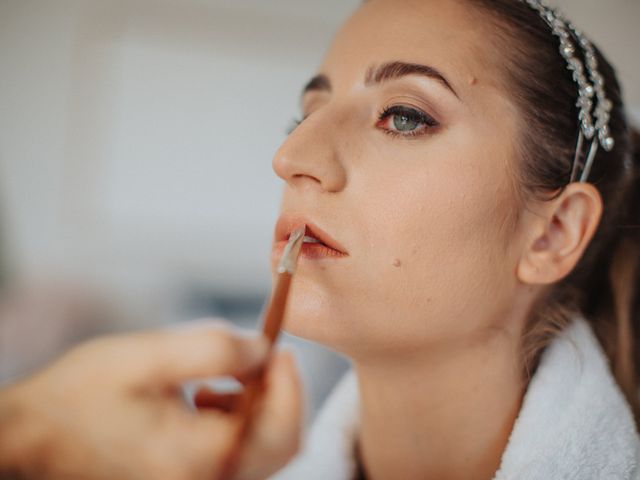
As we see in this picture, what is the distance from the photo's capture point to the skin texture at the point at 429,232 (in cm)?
63

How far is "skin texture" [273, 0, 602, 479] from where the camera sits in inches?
24.7

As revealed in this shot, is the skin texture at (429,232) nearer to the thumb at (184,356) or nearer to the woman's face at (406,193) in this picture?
the woman's face at (406,193)

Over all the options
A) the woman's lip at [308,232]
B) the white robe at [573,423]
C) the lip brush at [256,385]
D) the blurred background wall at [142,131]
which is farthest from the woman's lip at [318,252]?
the blurred background wall at [142,131]

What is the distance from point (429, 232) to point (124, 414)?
40cm

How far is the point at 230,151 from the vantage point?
6.45ft

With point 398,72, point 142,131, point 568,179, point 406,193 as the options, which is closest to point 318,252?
point 406,193

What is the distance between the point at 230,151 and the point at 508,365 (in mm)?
1428

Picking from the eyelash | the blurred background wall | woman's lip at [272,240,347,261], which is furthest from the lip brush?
the blurred background wall

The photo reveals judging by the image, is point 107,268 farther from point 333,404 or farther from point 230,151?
point 333,404

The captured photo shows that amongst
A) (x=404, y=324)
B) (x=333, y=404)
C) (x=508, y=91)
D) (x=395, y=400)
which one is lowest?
(x=333, y=404)

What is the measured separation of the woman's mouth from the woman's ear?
0.25 metres

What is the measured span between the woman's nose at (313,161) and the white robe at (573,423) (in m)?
0.33

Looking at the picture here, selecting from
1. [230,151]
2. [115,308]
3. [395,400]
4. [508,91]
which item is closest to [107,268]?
[115,308]

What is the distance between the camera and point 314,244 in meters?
0.63
